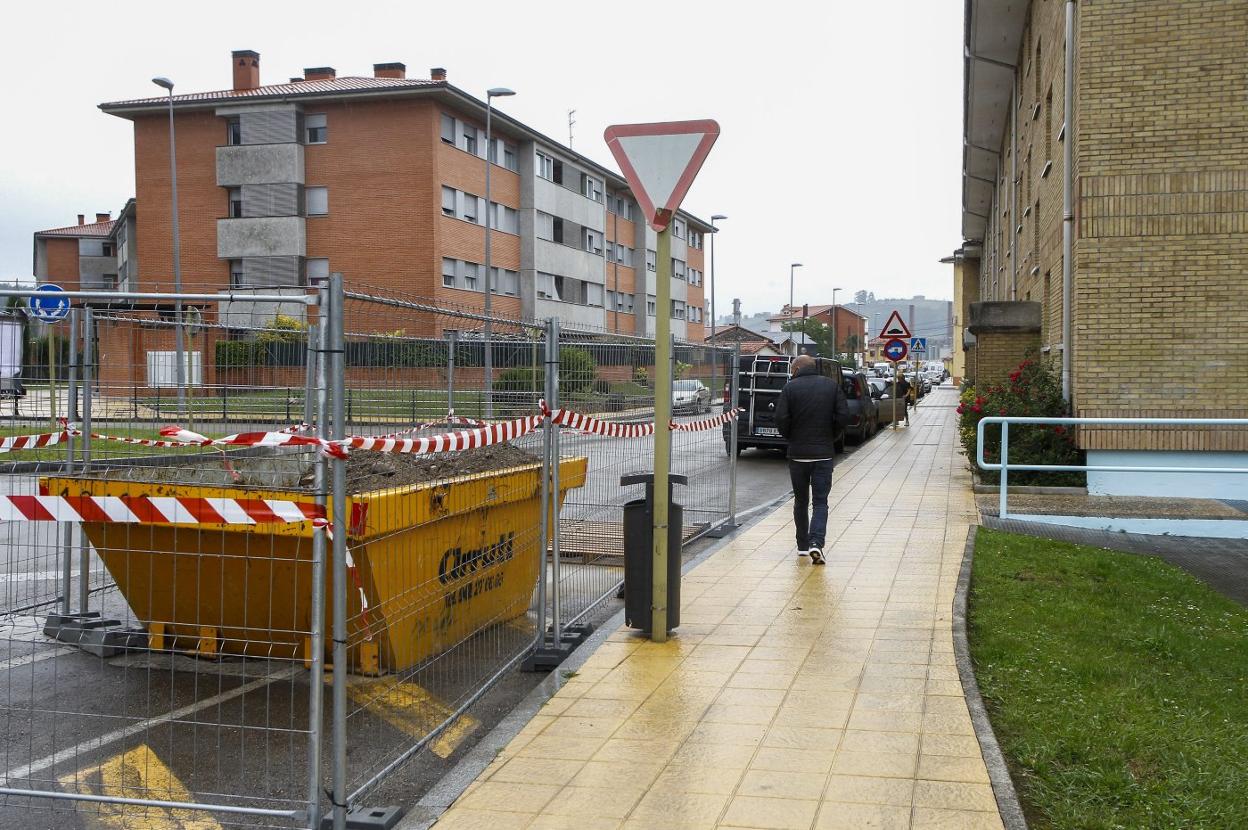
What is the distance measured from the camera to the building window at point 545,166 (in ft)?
161

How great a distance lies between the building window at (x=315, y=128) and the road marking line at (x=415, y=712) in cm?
3864

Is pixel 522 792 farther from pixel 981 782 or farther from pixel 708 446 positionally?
pixel 708 446

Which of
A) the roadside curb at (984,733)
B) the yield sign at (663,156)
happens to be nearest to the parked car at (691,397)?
the roadside curb at (984,733)

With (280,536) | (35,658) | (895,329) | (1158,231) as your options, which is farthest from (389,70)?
(280,536)

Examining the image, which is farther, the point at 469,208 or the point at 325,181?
the point at 469,208

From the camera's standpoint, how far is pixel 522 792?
175 inches

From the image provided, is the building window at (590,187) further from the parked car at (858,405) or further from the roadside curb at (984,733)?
the roadside curb at (984,733)

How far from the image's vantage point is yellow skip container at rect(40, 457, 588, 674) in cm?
535

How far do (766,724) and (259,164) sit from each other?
40200 millimetres

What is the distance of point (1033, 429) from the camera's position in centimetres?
1455

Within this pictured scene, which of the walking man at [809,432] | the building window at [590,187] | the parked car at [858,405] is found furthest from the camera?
the building window at [590,187]

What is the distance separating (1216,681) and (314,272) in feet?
129

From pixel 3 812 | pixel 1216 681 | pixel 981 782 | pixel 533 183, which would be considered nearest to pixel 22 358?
pixel 3 812

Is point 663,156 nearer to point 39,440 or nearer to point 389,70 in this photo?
point 39,440
